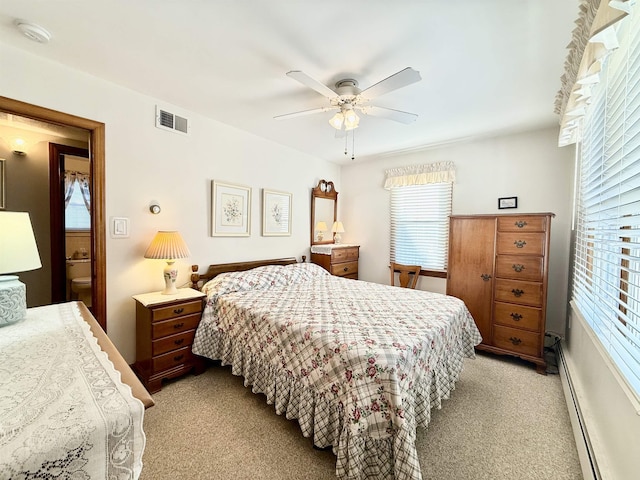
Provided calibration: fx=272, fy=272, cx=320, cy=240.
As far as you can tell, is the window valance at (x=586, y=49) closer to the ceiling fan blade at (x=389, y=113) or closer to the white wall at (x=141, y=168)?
the ceiling fan blade at (x=389, y=113)

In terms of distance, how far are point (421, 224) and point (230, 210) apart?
2619mm

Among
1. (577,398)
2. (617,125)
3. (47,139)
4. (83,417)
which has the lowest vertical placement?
(577,398)

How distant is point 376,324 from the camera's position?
1.85 m

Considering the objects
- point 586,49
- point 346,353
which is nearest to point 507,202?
point 586,49

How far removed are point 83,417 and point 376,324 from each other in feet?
5.01

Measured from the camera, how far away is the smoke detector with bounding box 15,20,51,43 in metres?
1.61

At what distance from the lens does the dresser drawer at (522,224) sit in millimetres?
2656

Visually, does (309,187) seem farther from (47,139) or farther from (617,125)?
(617,125)

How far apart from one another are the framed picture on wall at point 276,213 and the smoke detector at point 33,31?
2124 millimetres

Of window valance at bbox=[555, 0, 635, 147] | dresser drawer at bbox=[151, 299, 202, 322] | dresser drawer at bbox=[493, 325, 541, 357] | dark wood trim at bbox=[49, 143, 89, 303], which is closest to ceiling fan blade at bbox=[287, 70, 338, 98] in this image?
window valance at bbox=[555, 0, 635, 147]

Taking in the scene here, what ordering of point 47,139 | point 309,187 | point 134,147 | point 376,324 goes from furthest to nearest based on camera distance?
1. point 309,187
2. point 47,139
3. point 134,147
4. point 376,324

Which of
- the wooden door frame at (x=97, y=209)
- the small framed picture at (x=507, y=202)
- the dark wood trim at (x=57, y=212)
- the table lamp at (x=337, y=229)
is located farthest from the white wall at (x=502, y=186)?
the dark wood trim at (x=57, y=212)

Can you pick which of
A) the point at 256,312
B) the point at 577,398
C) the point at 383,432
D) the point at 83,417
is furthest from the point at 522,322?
the point at 83,417

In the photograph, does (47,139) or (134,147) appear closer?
(134,147)
